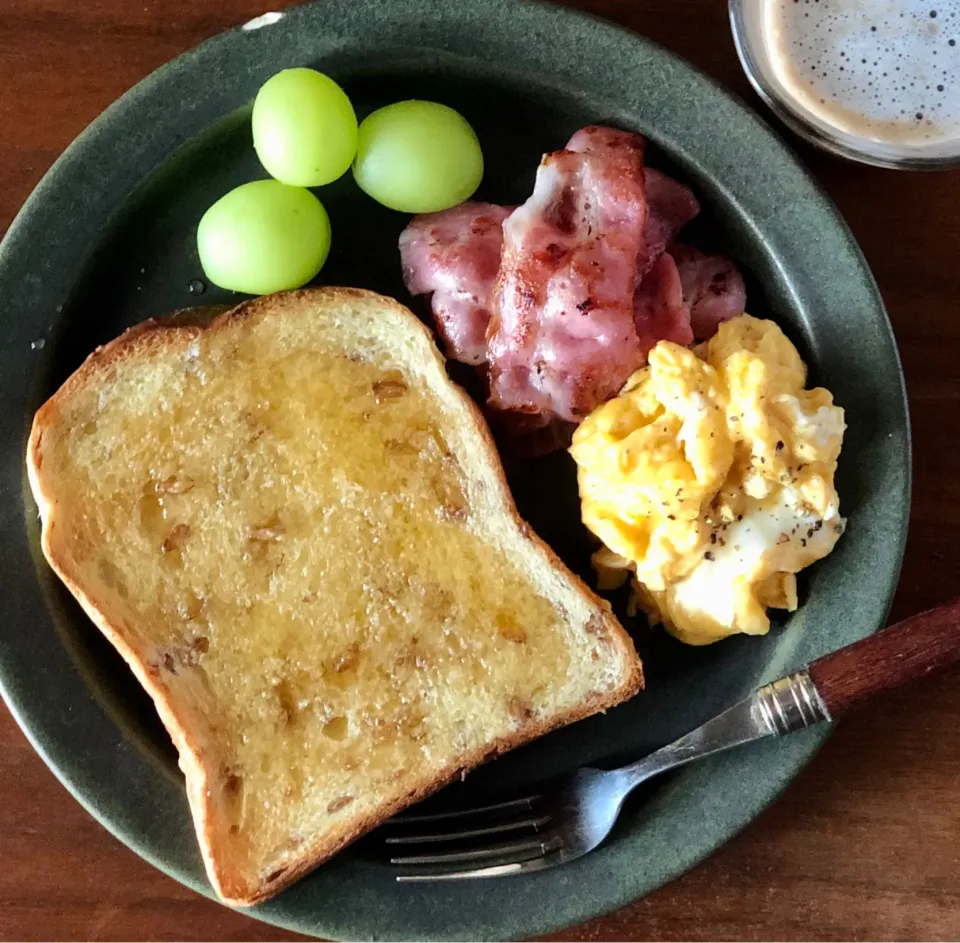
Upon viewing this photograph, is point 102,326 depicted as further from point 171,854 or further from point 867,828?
Result: point 867,828

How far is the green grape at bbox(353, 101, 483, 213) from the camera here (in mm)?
1125

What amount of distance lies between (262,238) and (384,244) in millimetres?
213

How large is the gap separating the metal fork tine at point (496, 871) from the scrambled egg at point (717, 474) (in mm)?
345

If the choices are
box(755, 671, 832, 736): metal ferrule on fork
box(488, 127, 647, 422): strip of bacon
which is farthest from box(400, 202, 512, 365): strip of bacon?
box(755, 671, 832, 736): metal ferrule on fork

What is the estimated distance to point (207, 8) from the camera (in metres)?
1.24

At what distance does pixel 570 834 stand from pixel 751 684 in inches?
11.6

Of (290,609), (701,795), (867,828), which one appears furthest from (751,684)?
(290,609)

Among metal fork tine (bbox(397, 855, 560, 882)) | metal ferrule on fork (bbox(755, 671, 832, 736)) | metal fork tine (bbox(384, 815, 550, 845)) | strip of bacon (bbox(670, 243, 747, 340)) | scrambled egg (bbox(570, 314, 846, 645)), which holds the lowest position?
metal fork tine (bbox(397, 855, 560, 882))

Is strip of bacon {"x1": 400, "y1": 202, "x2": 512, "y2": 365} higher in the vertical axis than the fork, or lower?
higher

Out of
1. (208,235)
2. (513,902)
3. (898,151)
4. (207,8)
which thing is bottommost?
(513,902)

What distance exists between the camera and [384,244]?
1.28 m

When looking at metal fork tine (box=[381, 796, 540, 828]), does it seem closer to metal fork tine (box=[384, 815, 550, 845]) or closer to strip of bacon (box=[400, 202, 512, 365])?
metal fork tine (box=[384, 815, 550, 845])

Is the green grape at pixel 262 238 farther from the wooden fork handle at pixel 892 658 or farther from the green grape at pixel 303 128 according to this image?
the wooden fork handle at pixel 892 658

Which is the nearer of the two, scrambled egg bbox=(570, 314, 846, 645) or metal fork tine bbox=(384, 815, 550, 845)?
scrambled egg bbox=(570, 314, 846, 645)
